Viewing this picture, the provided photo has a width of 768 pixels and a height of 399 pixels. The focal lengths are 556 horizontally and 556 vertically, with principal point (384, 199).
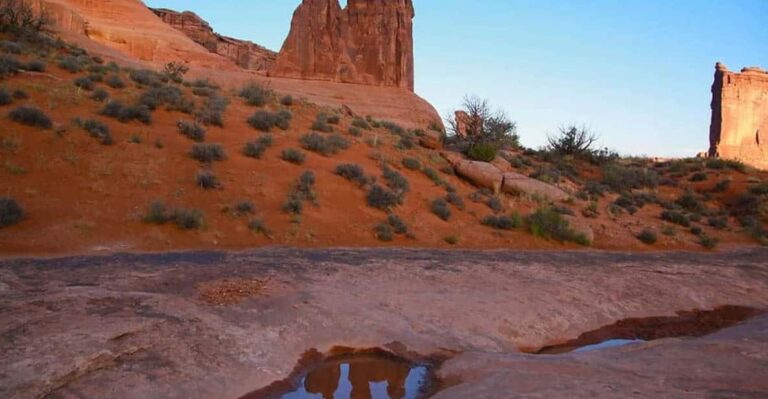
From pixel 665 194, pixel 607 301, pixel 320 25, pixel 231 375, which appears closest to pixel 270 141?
pixel 607 301

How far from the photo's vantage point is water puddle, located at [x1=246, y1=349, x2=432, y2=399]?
5.50 meters

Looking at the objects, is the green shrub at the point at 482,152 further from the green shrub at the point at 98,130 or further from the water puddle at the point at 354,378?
the water puddle at the point at 354,378

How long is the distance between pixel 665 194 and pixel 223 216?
24149 millimetres

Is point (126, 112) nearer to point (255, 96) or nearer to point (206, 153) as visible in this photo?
point (206, 153)

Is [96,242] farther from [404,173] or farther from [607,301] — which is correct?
[404,173]

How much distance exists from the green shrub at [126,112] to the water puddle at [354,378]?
13501 millimetres


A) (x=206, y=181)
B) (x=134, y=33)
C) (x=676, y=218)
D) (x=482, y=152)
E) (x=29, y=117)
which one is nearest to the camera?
(x=206, y=181)

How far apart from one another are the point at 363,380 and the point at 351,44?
166 ft

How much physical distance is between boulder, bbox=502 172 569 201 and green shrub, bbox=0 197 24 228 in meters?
15.1

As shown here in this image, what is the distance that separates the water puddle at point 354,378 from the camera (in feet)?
18.0

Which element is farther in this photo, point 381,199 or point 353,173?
point 353,173

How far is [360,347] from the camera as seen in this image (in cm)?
657

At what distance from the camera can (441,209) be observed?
16.4 metres

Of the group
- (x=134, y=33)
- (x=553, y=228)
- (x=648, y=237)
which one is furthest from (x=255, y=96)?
(x=134, y=33)
